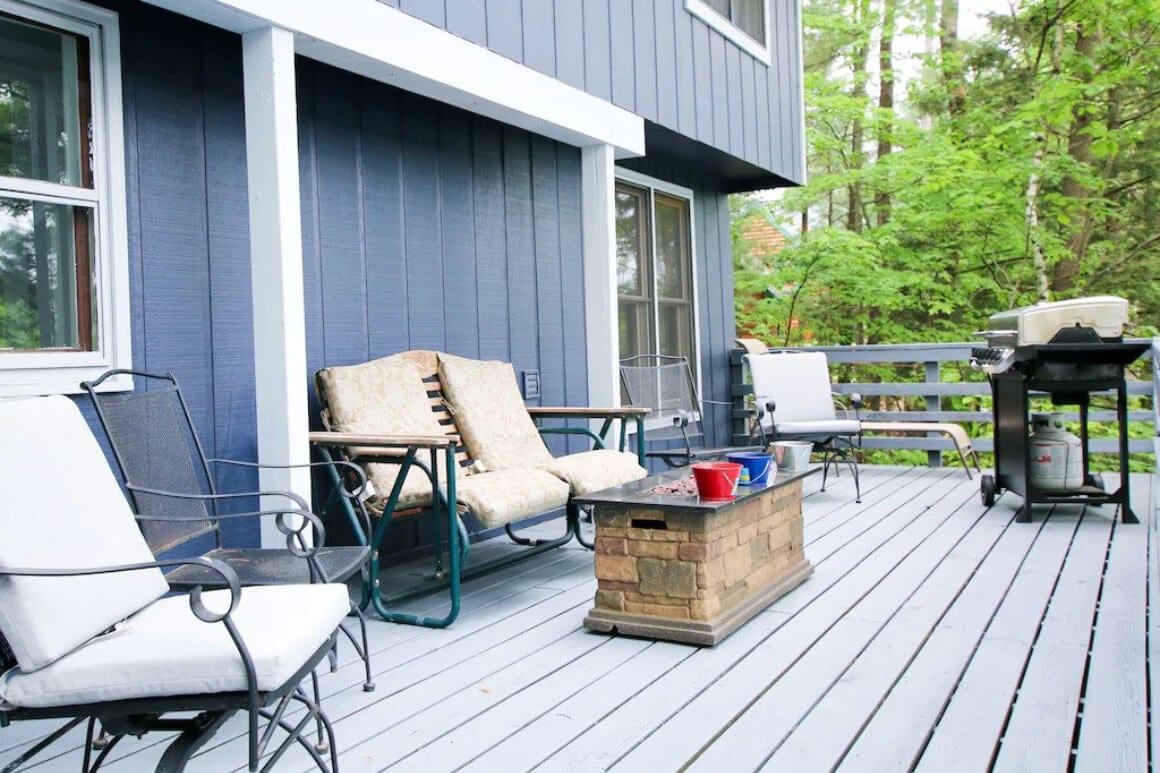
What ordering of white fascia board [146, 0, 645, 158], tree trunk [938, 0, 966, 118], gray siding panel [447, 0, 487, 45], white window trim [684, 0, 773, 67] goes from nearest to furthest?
1. white fascia board [146, 0, 645, 158]
2. gray siding panel [447, 0, 487, 45]
3. white window trim [684, 0, 773, 67]
4. tree trunk [938, 0, 966, 118]

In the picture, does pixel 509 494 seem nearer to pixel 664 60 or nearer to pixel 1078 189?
pixel 664 60

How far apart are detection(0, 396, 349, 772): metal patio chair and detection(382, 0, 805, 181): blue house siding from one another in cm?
225

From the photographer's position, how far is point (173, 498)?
8.45ft

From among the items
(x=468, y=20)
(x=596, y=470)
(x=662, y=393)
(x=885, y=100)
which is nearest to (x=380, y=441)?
(x=596, y=470)

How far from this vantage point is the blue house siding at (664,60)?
4066 mm

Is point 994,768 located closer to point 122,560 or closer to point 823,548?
point 122,560

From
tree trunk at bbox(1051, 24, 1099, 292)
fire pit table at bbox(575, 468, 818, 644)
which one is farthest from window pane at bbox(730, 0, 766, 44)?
tree trunk at bbox(1051, 24, 1099, 292)

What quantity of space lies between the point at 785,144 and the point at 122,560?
5944mm

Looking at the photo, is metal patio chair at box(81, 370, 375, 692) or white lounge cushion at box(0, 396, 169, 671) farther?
metal patio chair at box(81, 370, 375, 692)

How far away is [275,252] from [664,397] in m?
3.30

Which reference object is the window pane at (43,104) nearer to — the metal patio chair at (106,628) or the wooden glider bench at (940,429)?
the metal patio chair at (106,628)

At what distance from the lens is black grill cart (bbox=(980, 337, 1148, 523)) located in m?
4.43

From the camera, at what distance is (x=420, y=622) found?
3.09 meters

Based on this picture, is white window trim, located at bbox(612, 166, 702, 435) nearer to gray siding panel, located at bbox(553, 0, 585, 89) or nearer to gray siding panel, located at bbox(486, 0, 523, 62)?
gray siding panel, located at bbox(553, 0, 585, 89)
